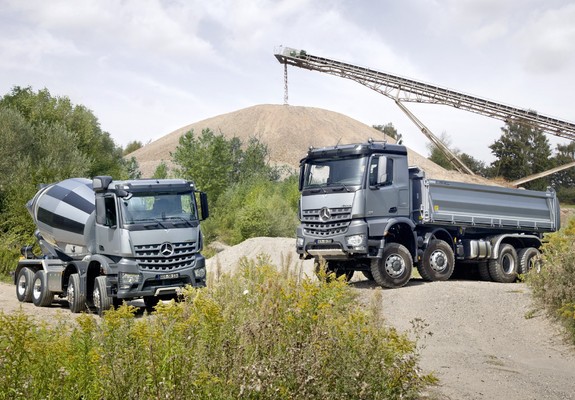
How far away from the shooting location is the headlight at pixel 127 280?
15.0 meters

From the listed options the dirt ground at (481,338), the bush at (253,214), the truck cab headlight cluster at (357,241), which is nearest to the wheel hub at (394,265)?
the dirt ground at (481,338)

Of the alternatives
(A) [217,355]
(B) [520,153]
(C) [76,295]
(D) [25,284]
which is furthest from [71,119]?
(A) [217,355]

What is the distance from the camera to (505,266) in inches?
826

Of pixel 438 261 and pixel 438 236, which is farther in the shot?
pixel 438 236

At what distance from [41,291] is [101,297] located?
11.6 ft

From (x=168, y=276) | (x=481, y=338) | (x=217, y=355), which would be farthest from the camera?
(x=168, y=276)

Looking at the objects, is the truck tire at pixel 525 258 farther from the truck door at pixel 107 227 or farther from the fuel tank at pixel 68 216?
the fuel tank at pixel 68 216

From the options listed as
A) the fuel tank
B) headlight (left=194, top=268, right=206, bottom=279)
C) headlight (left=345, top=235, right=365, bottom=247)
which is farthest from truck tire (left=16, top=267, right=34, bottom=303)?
headlight (left=345, top=235, right=365, bottom=247)

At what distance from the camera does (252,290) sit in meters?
8.54

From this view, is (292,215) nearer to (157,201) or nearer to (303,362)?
(157,201)

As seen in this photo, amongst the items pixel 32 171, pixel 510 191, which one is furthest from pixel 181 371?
pixel 32 171

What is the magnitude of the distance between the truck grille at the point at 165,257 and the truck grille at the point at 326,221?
3217 mm

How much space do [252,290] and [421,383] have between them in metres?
2.26

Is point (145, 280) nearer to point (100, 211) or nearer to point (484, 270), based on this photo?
point (100, 211)
